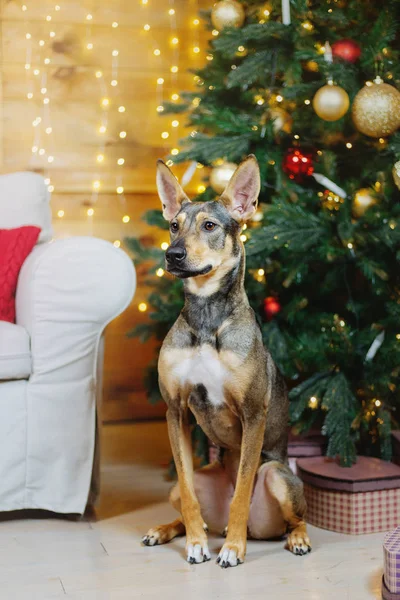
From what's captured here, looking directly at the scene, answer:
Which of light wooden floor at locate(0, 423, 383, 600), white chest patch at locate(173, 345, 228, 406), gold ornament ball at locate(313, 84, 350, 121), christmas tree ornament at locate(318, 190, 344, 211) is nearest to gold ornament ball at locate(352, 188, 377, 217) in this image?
christmas tree ornament at locate(318, 190, 344, 211)

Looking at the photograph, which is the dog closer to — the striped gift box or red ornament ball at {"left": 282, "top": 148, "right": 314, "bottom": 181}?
the striped gift box

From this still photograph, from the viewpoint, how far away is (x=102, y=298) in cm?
238

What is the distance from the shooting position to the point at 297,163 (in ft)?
8.81

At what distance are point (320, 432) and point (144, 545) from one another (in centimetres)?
84

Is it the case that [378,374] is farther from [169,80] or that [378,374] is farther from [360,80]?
[169,80]

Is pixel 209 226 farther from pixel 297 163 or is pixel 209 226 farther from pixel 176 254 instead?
pixel 297 163

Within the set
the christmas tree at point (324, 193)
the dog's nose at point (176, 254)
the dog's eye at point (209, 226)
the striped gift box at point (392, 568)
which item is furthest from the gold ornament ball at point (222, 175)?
the striped gift box at point (392, 568)

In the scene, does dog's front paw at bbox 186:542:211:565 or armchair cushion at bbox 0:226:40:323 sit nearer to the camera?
dog's front paw at bbox 186:542:211:565

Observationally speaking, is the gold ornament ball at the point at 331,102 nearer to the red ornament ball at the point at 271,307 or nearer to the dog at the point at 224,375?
the dog at the point at 224,375

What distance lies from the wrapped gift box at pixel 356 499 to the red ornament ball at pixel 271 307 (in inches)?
22.9

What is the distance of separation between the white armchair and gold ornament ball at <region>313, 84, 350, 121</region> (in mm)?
777

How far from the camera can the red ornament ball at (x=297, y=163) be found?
8.80ft

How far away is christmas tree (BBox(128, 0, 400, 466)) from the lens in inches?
98.4

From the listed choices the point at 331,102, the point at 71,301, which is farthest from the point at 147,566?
the point at 331,102
